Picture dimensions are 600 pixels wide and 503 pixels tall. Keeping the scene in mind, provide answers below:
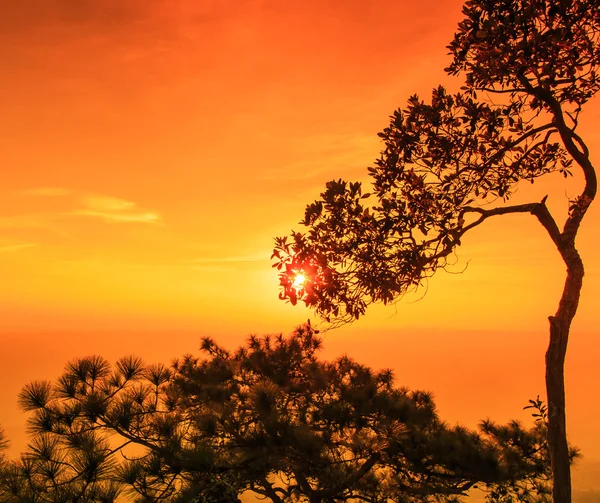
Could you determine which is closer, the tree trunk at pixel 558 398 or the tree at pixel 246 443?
the tree trunk at pixel 558 398

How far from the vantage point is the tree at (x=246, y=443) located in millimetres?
6473

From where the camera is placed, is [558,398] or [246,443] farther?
[246,443]

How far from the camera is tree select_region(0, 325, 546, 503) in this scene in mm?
6473

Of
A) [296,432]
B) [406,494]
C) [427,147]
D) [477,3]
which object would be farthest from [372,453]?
[477,3]

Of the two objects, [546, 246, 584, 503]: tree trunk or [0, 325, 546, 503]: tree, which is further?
[0, 325, 546, 503]: tree

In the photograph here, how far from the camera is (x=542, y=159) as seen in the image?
739 cm

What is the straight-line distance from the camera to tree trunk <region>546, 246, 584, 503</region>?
19.9 ft

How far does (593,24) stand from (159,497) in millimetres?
8332

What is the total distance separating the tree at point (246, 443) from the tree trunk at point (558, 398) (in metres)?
2.21

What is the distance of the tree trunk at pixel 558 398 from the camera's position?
605 centimetres

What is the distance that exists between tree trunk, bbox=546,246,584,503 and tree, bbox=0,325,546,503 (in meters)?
2.21

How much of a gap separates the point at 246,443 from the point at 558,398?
13.0ft

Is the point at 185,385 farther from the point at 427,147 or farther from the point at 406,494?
the point at 427,147

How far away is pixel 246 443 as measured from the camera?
696 cm
